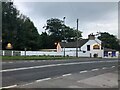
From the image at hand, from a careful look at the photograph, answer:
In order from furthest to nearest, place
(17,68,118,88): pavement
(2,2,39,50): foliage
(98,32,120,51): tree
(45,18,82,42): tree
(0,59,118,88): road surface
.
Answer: (98,32,120,51): tree < (45,18,82,42): tree < (2,2,39,50): foliage < (0,59,118,88): road surface < (17,68,118,88): pavement

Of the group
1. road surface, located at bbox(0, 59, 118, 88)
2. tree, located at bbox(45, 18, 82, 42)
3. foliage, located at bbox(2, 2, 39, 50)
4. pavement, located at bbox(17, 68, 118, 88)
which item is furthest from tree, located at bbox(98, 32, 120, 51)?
pavement, located at bbox(17, 68, 118, 88)

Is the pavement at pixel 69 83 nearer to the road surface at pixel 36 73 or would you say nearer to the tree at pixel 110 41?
the road surface at pixel 36 73

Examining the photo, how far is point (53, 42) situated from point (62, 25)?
12780 mm

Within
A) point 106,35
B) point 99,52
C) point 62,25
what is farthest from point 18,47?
point 106,35

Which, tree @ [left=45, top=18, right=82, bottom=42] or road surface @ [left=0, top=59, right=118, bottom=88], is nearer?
road surface @ [left=0, top=59, right=118, bottom=88]

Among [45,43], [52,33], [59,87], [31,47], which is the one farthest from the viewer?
[52,33]

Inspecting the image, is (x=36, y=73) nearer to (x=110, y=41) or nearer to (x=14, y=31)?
(x=14, y=31)

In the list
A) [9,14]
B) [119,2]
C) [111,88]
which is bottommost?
[111,88]

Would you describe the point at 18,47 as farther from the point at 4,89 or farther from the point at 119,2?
the point at 4,89

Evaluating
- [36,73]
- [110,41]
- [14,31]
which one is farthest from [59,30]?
[36,73]

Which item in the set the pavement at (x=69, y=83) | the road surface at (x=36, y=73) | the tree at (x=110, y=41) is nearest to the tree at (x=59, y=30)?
the tree at (x=110, y=41)

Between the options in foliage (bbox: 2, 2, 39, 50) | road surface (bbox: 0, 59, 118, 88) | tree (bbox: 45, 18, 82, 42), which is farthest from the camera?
tree (bbox: 45, 18, 82, 42)

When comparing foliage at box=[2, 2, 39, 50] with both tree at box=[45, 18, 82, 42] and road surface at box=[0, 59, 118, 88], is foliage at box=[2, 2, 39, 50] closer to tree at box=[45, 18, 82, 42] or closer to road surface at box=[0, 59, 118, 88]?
tree at box=[45, 18, 82, 42]

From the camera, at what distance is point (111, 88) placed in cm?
1379
